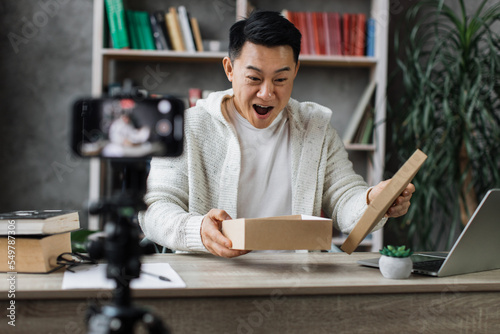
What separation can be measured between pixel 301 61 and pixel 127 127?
90.3 inches

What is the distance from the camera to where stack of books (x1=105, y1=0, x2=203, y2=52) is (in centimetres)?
269

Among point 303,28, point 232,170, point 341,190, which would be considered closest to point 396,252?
point 341,190

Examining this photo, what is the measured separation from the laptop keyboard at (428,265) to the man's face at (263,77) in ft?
2.32

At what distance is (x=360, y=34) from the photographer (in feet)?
9.41

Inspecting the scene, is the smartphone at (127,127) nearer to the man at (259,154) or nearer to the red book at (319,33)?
the man at (259,154)

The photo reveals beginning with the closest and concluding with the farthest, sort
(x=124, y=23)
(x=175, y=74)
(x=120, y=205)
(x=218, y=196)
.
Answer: (x=120, y=205)
(x=218, y=196)
(x=124, y=23)
(x=175, y=74)

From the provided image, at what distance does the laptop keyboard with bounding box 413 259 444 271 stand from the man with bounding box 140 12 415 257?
178 millimetres

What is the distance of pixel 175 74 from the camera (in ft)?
9.82

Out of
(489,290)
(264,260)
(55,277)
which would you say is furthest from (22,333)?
(489,290)

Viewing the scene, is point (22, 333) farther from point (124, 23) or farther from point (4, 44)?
point (4, 44)

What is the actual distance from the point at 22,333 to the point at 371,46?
8.17 ft

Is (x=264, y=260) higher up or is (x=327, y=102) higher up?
(x=327, y=102)

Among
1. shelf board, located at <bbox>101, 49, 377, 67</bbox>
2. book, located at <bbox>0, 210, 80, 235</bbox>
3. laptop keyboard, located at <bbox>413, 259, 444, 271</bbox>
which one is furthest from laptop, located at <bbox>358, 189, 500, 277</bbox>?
shelf board, located at <bbox>101, 49, 377, 67</bbox>

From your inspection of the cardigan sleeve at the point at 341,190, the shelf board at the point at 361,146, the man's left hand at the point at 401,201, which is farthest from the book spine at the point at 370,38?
the man's left hand at the point at 401,201
